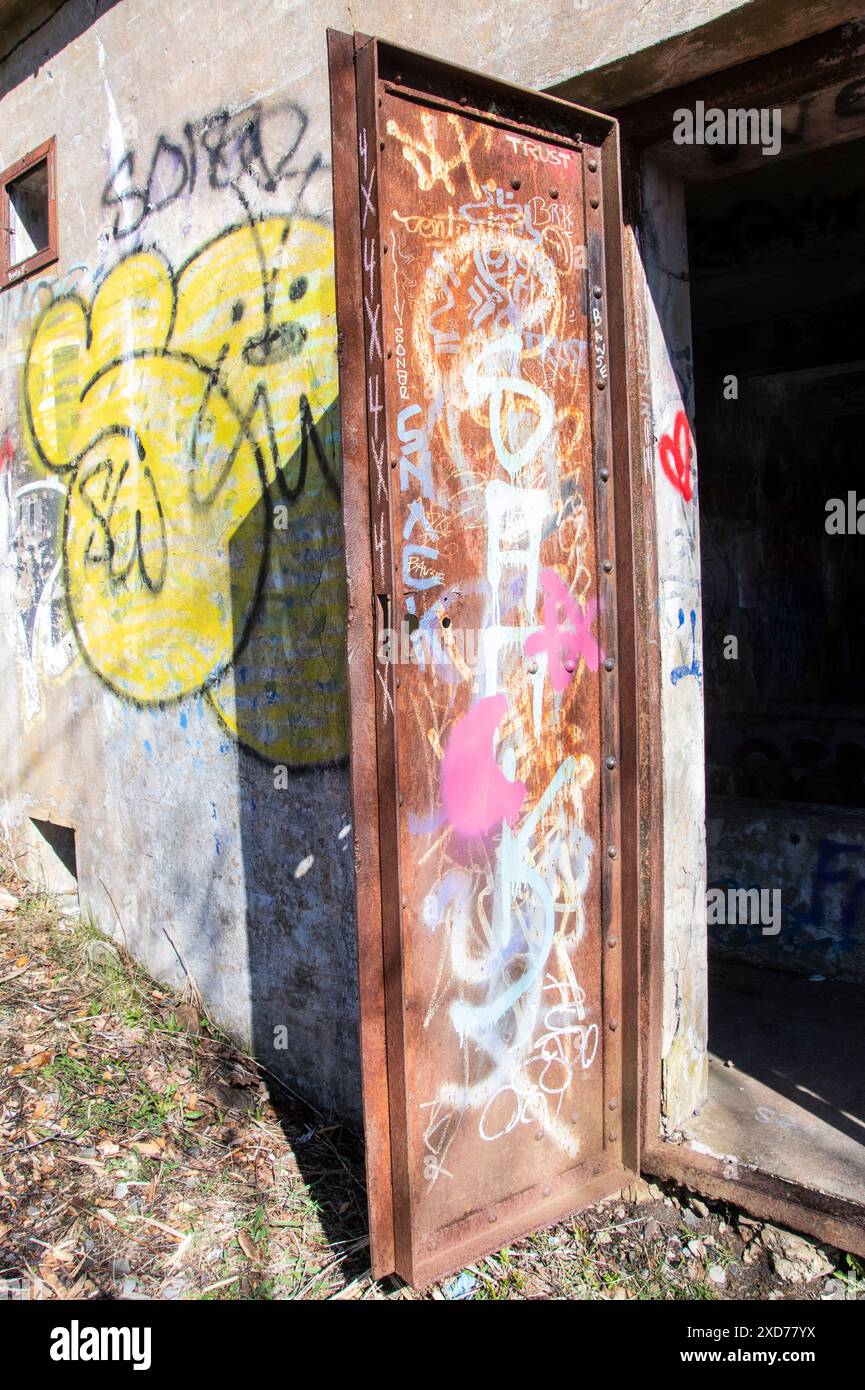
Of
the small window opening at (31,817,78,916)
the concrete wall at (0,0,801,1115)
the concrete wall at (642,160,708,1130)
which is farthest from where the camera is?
the small window opening at (31,817,78,916)

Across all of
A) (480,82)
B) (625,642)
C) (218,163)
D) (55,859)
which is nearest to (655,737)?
(625,642)

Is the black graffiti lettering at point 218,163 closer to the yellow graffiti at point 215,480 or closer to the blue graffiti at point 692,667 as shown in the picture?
the yellow graffiti at point 215,480

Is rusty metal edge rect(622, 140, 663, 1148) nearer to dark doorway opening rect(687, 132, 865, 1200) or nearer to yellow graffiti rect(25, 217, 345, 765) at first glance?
dark doorway opening rect(687, 132, 865, 1200)

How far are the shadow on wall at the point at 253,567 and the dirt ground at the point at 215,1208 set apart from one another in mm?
246

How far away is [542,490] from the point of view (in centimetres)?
275

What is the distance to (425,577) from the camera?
2.51 meters

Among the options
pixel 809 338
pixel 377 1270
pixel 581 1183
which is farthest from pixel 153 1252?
pixel 809 338

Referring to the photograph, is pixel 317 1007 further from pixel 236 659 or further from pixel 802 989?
pixel 802 989

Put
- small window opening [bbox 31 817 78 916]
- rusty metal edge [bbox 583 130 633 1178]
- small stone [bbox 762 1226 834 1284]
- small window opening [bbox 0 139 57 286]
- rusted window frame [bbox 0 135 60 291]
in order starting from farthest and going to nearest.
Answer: small window opening [bbox 31 817 78 916]
small window opening [bbox 0 139 57 286]
rusted window frame [bbox 0 135 60 291]
rusty metal edge [bbox 583 130 633 1178]
small stone [bbox 762 1226 834 1284]

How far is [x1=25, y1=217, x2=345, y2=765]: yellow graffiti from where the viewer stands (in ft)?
11.1

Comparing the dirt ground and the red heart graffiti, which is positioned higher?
the red heart graffiti

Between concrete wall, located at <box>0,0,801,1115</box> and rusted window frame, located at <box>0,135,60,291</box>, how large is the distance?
0.07 meters

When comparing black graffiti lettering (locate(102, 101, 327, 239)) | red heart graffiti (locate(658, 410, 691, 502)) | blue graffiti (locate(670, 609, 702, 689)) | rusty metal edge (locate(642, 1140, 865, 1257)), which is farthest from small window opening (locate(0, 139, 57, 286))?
rusty metal edge (locate(642, 1140, 865, 1257))

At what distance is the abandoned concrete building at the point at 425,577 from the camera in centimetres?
251
